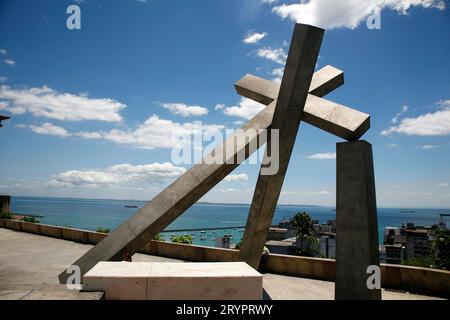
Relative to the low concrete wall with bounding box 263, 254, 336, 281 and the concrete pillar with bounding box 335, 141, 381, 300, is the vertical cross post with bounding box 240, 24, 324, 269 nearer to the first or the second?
the concrete pillar with bounding box 335, 141, 381, 300

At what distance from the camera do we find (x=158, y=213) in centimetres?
717

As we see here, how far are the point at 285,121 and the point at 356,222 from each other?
2.83m

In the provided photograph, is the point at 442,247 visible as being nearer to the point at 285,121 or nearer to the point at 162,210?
the point at 285,121

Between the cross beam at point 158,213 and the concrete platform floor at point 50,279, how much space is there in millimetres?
2133

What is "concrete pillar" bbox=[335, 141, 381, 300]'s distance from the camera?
6.06 metres

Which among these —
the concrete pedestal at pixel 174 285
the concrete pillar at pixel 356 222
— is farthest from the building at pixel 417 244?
the concrete pedestal at pixel 174 285

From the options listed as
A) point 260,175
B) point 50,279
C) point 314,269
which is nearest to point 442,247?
point 314,269

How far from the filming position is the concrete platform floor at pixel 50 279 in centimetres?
407

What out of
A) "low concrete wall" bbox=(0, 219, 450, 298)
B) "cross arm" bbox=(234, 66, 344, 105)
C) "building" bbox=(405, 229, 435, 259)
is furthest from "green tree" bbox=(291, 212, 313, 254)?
"building" bbox=(405, 229, 435, 259)

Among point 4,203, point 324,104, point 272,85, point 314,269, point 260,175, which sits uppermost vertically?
point 272,85

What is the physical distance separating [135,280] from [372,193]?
16.6ft

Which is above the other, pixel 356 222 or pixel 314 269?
pixel 356 222
